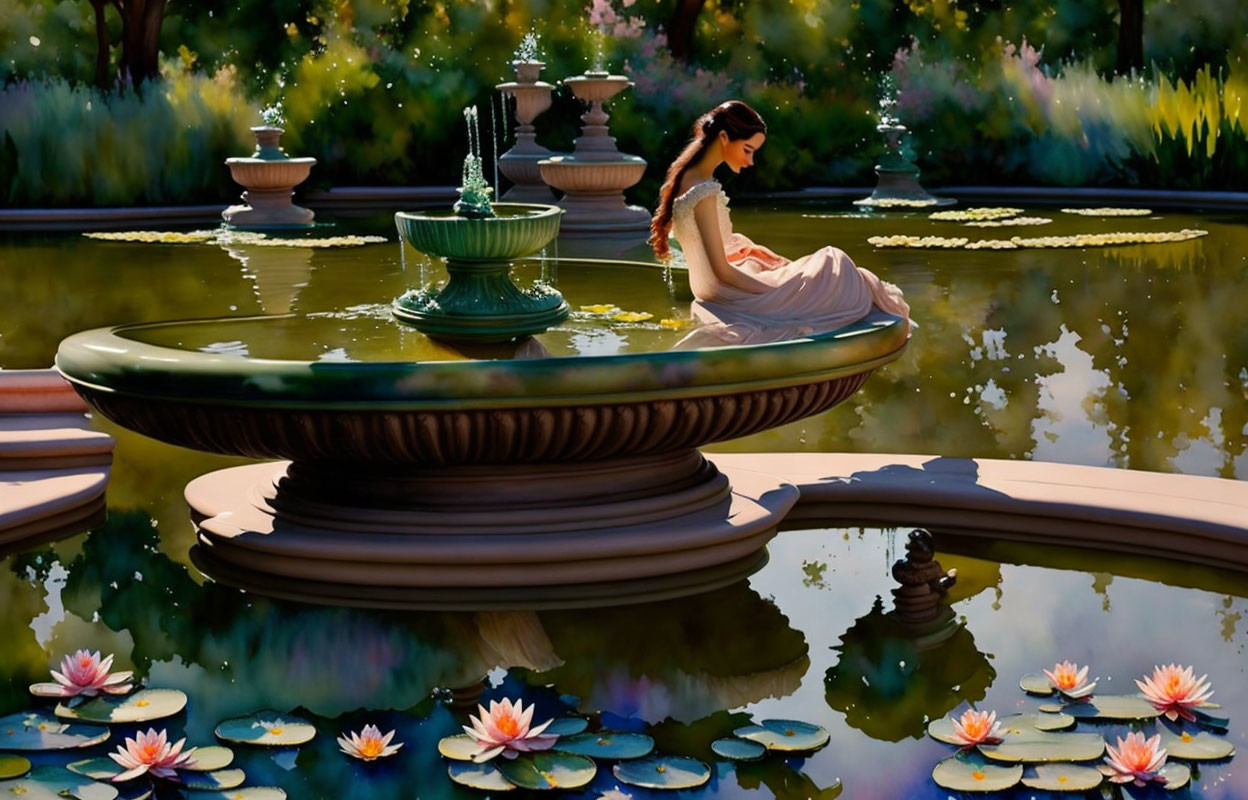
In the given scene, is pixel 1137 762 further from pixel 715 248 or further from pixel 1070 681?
pixel 715 248

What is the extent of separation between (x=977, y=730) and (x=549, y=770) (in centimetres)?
111

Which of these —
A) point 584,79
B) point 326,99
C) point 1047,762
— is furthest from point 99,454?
point 326,99

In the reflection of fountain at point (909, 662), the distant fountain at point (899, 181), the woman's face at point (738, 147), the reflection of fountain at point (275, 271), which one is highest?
the woman's face at point (738, 147)

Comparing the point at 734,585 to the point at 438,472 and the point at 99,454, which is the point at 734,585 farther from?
the point at 99,454

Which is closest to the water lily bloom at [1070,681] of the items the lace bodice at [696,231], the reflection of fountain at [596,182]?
the lace bodice at [696,231]

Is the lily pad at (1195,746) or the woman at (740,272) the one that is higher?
the woman at (740,272)

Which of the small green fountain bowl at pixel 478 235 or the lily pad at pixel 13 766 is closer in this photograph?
the lily pad at pixel 13 766

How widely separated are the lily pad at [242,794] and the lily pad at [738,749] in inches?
44.2

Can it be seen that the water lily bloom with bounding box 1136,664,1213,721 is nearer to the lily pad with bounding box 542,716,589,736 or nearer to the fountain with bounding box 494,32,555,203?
the lily pad with bounding box 542,716,589,736

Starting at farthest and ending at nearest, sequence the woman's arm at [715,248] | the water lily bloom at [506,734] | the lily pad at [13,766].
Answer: the woman's arm at [715,248] < the water lily bloom at [506,734] < the lily pad at [13,766]

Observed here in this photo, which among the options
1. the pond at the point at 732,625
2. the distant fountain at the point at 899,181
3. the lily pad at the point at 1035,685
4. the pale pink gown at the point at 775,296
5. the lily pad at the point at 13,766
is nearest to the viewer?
the lily pad at the point at 13,766

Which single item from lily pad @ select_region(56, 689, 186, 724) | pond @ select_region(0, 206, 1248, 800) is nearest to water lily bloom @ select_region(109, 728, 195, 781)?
pond @ select_region(0, 206, 1248, 800)

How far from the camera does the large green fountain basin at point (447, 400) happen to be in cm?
581

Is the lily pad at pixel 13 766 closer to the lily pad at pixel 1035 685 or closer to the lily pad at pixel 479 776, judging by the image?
the lily pad at pixel 479 776
